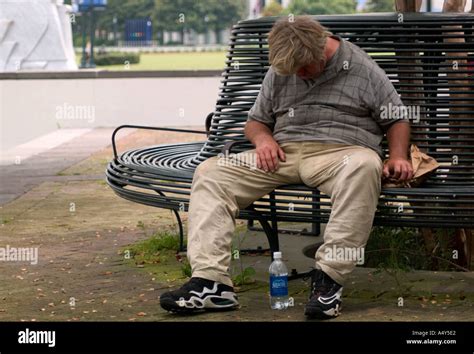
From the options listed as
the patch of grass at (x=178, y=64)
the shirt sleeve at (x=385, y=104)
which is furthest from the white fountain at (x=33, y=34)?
the shirt sleeve at (x=385, y=104)

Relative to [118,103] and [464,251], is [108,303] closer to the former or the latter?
[464,251]

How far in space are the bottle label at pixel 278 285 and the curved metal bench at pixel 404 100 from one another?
34cm

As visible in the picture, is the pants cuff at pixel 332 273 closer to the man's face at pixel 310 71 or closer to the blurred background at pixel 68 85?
the man's face at pixel 310 71

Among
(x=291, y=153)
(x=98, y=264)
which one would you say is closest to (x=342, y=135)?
(x=291, y=153)

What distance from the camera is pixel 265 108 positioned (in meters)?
5.63

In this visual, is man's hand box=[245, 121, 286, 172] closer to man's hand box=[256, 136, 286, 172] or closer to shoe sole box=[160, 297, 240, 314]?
man's hand box=[256, 136, 286, 172]

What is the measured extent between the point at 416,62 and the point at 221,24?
68095 mm

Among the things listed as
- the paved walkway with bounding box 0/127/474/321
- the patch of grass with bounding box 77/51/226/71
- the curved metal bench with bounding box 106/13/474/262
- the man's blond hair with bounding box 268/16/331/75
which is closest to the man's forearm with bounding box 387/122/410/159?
the curved metal bench with bounding box 106/13/474/262

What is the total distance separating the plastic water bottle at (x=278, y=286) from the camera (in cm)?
522

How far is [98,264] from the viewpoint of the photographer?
6449 mm

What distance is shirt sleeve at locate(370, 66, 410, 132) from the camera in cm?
537

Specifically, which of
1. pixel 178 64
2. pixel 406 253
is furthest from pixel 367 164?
pixel 178 64

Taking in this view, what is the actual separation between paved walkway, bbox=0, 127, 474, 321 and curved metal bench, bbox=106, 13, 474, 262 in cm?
37

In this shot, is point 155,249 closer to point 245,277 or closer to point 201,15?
point 245,277
